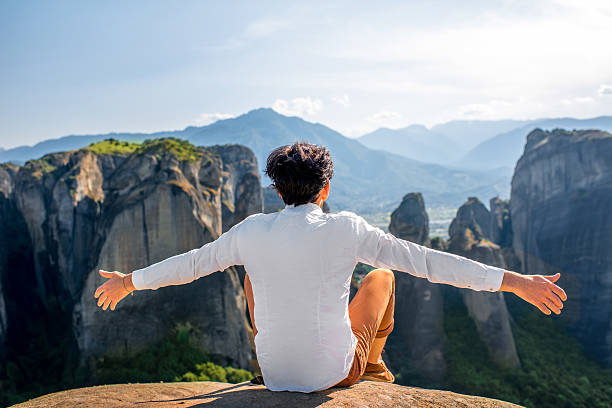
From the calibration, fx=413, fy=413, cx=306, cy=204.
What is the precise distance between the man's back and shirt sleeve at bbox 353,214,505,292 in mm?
141

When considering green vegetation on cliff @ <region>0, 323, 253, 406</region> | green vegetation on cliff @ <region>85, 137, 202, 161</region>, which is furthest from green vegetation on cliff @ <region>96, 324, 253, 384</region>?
green vegetation on cliff @ <region>85, 137, 202, 161</region>

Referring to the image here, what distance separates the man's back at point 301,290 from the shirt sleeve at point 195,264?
0.14m

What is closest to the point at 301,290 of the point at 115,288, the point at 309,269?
the point at 309,269

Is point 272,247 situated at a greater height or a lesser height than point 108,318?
greater

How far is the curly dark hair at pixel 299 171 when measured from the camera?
294 cm

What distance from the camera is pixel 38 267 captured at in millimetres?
27938

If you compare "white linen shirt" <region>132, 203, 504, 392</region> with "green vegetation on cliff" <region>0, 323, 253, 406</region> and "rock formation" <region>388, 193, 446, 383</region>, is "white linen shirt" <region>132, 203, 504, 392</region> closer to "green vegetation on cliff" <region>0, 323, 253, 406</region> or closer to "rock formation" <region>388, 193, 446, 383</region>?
"green vegetation on cliff" <region>0, 323, 253, 406</region>

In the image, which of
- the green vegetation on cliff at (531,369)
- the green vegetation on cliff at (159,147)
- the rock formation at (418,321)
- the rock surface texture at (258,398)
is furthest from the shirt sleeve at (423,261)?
the rock formation at (418,321)

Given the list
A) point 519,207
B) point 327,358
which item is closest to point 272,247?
point 327,358

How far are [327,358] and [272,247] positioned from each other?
3.15 feet

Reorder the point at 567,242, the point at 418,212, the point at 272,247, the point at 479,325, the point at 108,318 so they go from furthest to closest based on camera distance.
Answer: the point at 567,242 < the point at 418,212 < the point at 479,325 < the point at 108,318 < the point at 272,247

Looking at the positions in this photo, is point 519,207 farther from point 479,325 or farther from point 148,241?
point 148,241

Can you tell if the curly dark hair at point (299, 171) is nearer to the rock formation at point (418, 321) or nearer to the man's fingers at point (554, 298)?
the man's fingers at point (554, 298)

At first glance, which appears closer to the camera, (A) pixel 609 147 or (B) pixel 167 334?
(B) pixel 167 334
